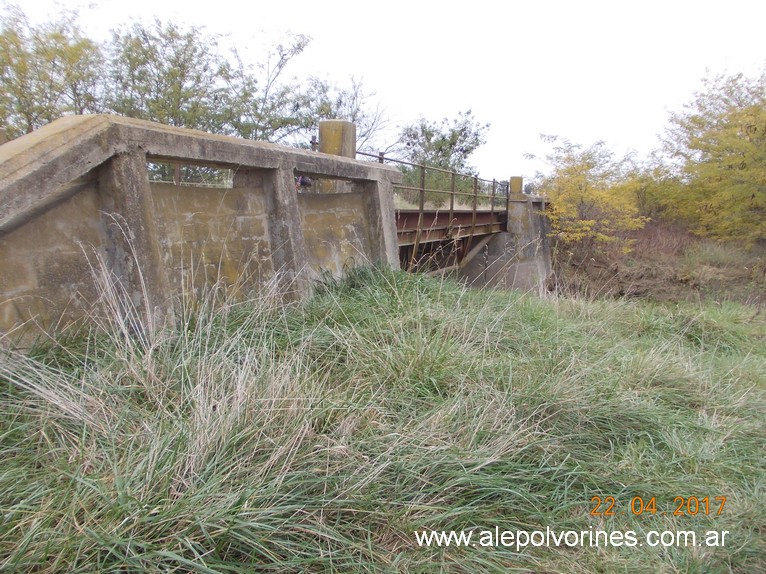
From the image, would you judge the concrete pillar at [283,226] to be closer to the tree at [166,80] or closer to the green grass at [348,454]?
the green grass at [348,454]

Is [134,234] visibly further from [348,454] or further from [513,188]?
[513,188]

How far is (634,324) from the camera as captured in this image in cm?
678

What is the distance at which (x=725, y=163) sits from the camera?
15.4 m

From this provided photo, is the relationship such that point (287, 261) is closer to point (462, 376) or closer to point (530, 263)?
point (462, 376)

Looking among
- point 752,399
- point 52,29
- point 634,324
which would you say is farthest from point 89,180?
point 52,29

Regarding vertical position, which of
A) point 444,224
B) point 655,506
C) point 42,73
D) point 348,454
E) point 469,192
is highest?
point 42,73

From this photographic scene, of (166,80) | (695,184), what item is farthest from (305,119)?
(695,184)

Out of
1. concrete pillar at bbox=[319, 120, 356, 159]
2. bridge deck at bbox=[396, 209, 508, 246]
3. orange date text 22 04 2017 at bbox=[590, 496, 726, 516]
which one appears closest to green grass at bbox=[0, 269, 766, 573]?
orange date text 22 04 2017 at bbox=[590, 496, 726, 516]

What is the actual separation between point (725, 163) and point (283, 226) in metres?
15.3

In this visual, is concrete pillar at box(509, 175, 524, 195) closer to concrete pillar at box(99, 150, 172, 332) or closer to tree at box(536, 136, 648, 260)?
tree at box(536, 136, 648, 260)

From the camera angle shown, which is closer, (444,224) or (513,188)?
(444,224)

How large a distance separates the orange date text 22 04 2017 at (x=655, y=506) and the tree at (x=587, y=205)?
15.0 metres

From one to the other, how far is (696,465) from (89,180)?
3.97 metres

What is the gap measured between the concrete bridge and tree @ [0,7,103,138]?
1109 centimetres
